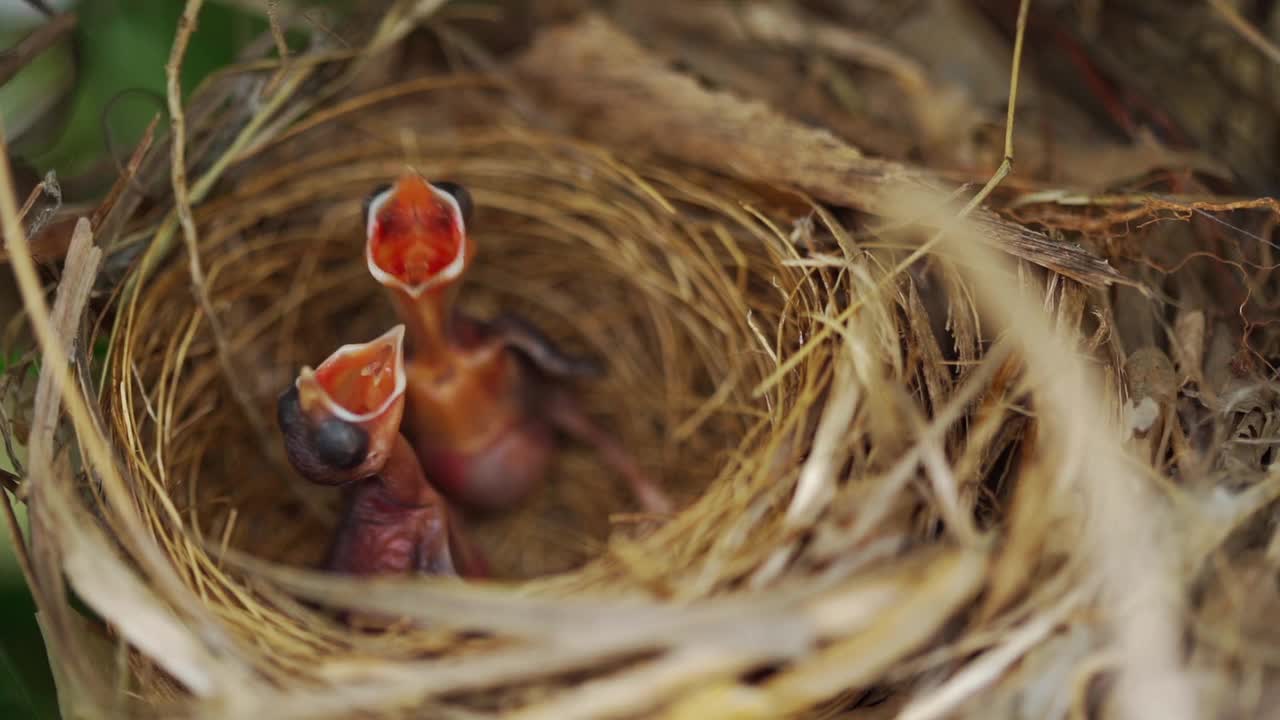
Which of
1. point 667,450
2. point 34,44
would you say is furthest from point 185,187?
point 667,450

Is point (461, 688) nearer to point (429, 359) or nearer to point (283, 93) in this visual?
point (429, 359)

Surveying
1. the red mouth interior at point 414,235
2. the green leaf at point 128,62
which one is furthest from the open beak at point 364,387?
the green leaf at point 128,62

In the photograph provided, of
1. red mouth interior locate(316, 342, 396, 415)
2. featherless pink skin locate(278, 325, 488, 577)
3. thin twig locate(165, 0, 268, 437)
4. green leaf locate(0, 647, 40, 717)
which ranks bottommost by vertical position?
green leaf locate(0, 647, 40, 717)

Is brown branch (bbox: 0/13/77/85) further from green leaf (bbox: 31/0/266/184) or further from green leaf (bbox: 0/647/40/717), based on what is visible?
green leaf (bbox: 0/647/40/717)

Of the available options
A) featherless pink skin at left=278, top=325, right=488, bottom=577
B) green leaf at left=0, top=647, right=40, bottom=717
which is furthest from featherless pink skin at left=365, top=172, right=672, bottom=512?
green leaf at left=0, top=647, right=40, bottom=717

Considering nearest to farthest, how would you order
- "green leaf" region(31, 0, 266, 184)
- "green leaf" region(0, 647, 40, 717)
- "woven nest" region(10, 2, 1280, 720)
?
"woven nest" region(10, 2, 1280, 720), "green leaf" region(0, 647, 40, 717), "green leaf" region(31, 0, 266, 184)

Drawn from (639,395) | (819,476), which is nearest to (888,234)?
(819,476)

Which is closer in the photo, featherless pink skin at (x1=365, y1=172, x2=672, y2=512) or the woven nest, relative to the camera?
the woven nest

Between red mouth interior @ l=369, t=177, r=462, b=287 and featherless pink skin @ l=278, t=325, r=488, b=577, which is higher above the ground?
red mouth interior @ l=369, t=177, r=462, b=287

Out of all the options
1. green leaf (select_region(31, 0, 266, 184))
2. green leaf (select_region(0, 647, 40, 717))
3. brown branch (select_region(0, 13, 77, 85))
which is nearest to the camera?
green leaf (select_region(0, 647, 40, 717))

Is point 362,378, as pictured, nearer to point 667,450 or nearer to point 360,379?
point 360,379
